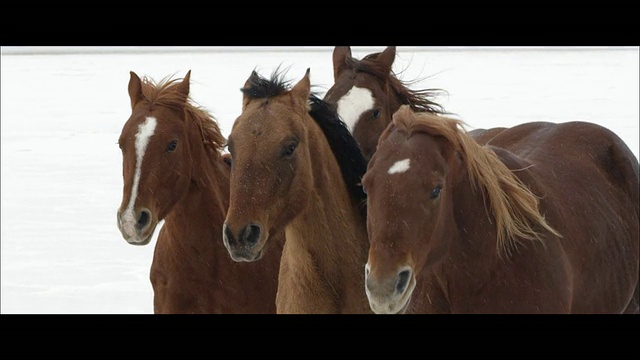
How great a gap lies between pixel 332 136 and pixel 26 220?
21.5 ft

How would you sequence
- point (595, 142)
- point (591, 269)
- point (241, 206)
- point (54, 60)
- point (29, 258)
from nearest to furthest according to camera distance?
point (241, 206)
point (591, 269)
point (595, 142)
point (29, 258)
point (54, 60)

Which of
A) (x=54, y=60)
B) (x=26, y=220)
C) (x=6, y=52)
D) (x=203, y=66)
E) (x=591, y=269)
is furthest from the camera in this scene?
(x=6, y=52)

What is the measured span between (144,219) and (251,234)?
2.94 ft

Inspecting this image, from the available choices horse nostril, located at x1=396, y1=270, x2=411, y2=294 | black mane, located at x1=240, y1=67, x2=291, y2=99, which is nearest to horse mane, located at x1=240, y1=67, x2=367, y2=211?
black mane, located at x1=240, y1=67, x2=291, y2=99

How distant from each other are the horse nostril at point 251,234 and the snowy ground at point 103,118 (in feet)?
6.27

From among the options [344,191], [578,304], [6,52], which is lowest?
[6,52]

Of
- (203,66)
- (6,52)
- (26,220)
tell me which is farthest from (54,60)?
(26,220)

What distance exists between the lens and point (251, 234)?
3877 millimetres

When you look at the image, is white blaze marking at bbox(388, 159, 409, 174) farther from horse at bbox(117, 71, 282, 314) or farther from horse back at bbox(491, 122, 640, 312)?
horse at bbox(117, 71, 282, 314)

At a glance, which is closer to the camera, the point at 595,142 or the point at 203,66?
the point at 595,142

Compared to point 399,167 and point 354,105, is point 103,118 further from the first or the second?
point 399,167

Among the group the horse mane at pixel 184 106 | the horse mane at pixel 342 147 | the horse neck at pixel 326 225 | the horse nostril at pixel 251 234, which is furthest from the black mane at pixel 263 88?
the horse mane at pixel 184 106

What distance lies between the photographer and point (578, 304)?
4012 mm

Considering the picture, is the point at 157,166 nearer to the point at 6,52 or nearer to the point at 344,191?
the point at 344,191
